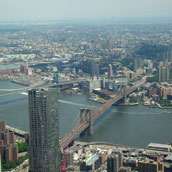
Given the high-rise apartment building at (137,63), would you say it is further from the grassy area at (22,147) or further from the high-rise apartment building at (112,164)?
the high-rise apartment building at (112,164)

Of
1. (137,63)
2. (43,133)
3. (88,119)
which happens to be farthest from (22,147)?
(137,63)

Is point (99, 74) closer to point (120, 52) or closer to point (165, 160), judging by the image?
point (120, 52)

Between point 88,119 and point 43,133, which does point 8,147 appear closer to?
point 88,119

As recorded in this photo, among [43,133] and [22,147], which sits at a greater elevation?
[43,133]

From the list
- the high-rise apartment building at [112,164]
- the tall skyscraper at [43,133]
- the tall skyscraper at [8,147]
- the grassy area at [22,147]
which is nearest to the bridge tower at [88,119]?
the grassy area at [22,147]

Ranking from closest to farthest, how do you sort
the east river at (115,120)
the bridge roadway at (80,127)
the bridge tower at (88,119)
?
the bridge roadway at (80,127) → the east river at (115,120) → the bridge tower at (88,119)

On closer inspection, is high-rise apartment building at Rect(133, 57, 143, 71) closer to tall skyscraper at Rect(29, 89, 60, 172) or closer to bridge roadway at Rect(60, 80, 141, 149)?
bridge roadway at Rect(60, 80, 141, 149)
